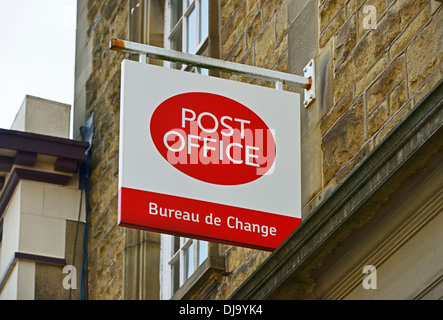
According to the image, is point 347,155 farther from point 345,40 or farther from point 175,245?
point 175,245

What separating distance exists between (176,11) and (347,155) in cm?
502

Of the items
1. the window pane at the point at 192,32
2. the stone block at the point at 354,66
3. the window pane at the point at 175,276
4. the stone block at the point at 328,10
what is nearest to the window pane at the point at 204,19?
the window pane at the point at 192,32

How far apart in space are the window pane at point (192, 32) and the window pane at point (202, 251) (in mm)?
1893

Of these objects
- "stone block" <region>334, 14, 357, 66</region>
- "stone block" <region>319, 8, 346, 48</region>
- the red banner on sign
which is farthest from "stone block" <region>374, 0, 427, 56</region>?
the red banner on sign

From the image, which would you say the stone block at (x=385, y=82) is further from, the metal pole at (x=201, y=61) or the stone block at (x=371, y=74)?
the metal pole at (x=201, y=61)

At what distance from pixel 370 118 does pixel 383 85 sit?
0.23 metres

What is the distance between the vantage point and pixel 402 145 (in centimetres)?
708

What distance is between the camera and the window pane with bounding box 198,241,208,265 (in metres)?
10.8

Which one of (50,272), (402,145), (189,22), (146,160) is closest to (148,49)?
(146,160)

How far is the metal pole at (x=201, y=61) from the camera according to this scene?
820 cm

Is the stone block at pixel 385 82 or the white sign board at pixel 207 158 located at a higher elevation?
the stone block at pixel 385 82

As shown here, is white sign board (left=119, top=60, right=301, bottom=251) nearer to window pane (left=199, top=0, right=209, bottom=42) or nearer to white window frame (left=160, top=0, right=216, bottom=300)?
white window frame (left=160, top=0, right=216, bottom=300)

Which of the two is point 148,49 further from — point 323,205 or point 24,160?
point 24,160

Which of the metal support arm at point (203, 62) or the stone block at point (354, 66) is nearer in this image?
the metal support arm at point (203, 62)
